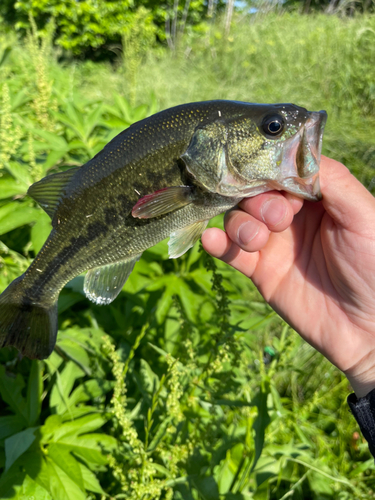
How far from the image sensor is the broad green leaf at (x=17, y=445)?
62.0 inches

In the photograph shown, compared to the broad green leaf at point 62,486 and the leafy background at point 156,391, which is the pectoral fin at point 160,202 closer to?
the leafy background at point 156,391

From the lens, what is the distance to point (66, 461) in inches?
68.2

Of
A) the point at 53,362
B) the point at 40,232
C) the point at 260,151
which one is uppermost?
the point at 260,151

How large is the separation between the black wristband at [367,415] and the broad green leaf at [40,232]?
1739 millimetres

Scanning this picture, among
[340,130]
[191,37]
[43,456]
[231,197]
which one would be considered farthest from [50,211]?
[191,37]

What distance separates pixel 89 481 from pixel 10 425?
0.47 meters

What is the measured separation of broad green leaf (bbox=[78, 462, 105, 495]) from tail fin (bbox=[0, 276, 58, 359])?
642 mm

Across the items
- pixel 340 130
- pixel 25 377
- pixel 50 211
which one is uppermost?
pixel 50 211

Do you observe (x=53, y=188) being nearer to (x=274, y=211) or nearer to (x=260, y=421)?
(x=274, y=211)

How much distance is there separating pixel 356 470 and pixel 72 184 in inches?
91.1

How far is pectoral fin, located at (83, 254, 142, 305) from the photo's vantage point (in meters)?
1.63

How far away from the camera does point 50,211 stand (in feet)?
5.26

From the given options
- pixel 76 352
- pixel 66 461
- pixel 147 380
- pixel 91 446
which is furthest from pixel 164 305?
pixel 66 461

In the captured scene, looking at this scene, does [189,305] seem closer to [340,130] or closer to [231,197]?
[231,197]
